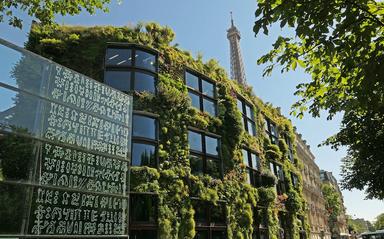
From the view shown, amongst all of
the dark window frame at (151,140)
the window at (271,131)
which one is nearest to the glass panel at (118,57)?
the dark window frame at (151,140)

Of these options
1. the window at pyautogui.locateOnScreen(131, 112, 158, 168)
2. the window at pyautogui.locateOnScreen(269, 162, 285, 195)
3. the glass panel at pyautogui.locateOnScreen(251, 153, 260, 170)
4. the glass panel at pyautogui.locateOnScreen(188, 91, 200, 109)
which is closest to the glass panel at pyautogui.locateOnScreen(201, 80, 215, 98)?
the glass panel at pyautogui.locateOnScreen(188, 91, 200, 109)

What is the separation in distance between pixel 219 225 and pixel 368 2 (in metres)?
16.2

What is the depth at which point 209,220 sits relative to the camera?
65.3ft

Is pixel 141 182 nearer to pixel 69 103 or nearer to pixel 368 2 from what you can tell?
pixel 69 103

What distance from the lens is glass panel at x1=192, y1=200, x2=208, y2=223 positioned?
1930 centimetres

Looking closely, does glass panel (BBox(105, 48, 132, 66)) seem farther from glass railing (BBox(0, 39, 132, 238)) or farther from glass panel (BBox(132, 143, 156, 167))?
glass railing (BBox(0, 39, 132, 238))

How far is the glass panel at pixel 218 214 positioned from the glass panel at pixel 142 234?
4.85 metres

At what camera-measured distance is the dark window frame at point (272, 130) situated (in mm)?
32350

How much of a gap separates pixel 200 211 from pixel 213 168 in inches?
124

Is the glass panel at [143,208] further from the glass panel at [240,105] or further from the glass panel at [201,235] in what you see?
the glass panel at [240,105]

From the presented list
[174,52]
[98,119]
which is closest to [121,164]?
[98,119]

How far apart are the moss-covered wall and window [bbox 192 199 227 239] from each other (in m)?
0.38

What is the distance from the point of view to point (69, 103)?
11805 mm

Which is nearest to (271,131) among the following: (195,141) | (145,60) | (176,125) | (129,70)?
(195,141)
